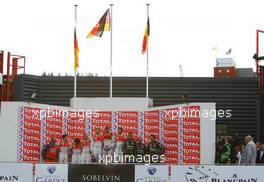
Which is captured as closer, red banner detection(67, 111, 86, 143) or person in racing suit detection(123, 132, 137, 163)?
person in racing suit detection(123, 132, 137, 163)

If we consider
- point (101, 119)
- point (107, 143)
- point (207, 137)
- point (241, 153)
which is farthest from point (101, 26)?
point (241, 153)

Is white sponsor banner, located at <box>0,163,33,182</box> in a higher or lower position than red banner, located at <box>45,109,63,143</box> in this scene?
lower

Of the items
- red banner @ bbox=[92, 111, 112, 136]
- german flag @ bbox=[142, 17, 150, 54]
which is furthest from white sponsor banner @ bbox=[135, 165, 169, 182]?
german flag @ bbox=[142, 17, 150, 54]

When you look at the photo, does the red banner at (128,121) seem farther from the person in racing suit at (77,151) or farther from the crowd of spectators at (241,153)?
the crowd of spectators at (241,153)

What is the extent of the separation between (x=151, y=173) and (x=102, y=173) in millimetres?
1427

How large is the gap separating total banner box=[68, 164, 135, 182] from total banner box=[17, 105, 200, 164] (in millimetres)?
5505

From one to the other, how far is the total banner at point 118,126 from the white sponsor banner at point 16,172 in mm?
5161

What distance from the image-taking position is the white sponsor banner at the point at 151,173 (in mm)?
18578

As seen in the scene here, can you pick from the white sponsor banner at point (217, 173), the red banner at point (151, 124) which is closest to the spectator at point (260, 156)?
the white sponsor banner at point (217, 173)

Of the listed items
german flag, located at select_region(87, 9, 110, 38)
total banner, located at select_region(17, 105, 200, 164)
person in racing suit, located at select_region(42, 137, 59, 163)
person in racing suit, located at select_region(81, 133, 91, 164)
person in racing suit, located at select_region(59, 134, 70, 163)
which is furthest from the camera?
german flag, located at select_region(87, 9, 110, 38)

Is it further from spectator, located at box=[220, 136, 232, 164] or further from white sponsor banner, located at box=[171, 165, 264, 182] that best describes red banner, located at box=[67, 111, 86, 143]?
white sponsor banner, located at box=[171, 165, 264, 182]

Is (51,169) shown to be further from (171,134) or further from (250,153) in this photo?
(171,134)

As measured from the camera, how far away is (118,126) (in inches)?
989

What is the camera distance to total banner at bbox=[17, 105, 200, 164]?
23.9m
